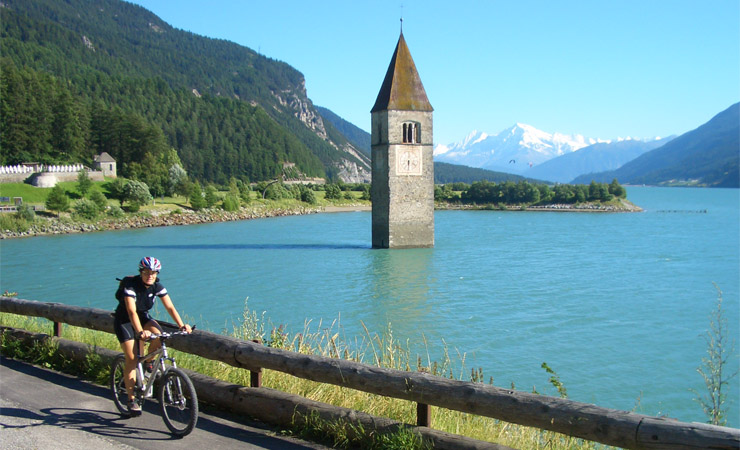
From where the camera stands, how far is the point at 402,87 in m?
40.2

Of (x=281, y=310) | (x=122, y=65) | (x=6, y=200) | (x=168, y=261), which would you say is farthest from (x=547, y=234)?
(x=122, y=65)

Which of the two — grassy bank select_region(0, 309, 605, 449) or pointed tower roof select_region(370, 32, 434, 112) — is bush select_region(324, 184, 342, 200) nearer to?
pointed tower roof select_region(370, 32, 434, 112)

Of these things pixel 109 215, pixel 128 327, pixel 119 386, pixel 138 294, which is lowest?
pixel 119 386

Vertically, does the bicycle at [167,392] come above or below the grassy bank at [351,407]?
above

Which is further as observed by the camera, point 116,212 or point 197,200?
point 197,200

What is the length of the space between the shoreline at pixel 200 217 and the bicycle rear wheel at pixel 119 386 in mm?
49115

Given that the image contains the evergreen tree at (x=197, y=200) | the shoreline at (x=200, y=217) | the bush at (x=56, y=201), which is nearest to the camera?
the shoreline at (x=200, y=217)

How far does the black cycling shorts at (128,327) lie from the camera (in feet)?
21.1

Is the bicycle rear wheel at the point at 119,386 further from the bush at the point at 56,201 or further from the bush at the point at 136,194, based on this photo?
the bush at the point at 136,194

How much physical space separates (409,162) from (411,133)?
1793mm

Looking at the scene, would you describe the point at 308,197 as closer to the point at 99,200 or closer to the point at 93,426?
the point at 99,200

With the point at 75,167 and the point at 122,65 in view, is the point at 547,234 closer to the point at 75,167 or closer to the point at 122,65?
the point at 75,167

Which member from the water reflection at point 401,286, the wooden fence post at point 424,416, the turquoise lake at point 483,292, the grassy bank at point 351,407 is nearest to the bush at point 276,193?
the turquoise lake at point 483,292

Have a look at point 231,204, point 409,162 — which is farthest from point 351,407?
point 231,204
